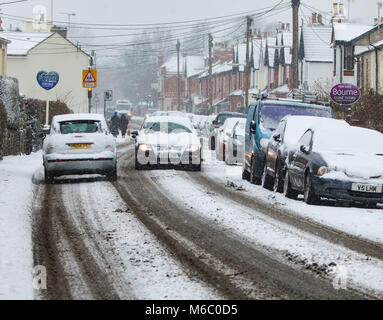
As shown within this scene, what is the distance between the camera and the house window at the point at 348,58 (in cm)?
5366

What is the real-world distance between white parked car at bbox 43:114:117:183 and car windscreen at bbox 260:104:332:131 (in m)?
3.84

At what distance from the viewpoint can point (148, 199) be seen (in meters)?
16.0

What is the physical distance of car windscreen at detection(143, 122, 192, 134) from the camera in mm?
24167

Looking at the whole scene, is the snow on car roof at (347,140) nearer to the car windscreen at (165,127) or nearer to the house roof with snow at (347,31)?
the car windscreen at (165,127)

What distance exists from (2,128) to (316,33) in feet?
146

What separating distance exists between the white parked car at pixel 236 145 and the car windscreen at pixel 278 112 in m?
6.16

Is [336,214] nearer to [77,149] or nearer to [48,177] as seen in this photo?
[77,149]

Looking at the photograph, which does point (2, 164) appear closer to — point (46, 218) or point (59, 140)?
point (59, 140)

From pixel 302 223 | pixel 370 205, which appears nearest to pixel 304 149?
pixel 370 205

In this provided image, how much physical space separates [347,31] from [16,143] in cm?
3179

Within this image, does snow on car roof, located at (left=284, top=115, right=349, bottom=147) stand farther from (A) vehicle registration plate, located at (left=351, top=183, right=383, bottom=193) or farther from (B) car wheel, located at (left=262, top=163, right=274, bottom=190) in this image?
(A) vehicle registration plate, located at (left=351, top=183, right=383, bottom=193)

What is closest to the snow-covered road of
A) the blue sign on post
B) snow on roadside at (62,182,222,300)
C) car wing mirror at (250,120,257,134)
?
snow on roadside at (62,182,222,300)

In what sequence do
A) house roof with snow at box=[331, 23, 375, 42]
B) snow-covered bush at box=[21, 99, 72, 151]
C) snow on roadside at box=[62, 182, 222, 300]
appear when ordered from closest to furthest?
1. snow on roadside at box=[62, 182, 222, 300]
2. snow-covered bush at box=[21, 99, 72, 151]
3. house roof with snow at box=[331, 23, 375, 42]

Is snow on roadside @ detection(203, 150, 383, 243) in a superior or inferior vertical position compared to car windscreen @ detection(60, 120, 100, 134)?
inferior
